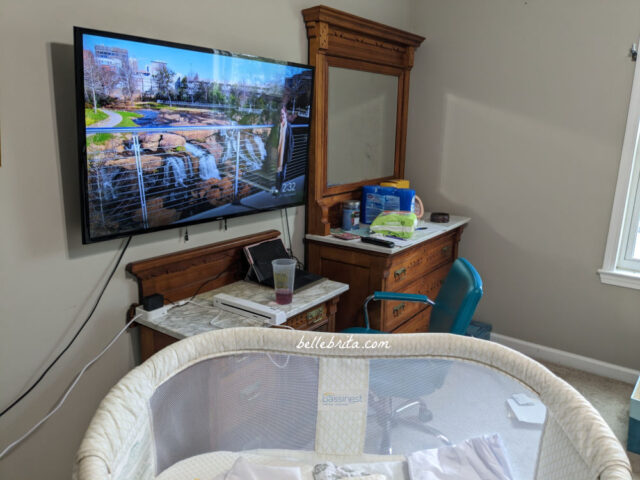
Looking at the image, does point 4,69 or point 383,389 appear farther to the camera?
point 4,69

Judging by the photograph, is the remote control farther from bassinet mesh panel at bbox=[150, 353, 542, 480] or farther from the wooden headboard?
bassinet mesh panel at bbox=[150, 353, 542, 480]

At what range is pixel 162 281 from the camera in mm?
1858

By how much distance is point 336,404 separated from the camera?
1134 mm

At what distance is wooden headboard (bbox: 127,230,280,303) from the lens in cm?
180

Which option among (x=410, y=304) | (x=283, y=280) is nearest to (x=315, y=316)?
(x=283, y=280)

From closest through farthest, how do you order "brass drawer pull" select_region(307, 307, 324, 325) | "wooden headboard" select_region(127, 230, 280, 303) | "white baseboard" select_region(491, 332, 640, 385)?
1. "wooden headboard" select_region(127, 230, 280, 303)
2. "brass drawer pull" select_region(307, 307, 324, 325)
3. "white baseboard" select_region(491, 332, 640, 385)

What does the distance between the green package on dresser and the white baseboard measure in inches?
47.5

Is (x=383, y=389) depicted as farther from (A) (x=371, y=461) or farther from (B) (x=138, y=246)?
(B) (x=138, y=246)

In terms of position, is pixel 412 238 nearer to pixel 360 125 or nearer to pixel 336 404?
pixel 360 125

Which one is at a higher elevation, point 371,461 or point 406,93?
point 406,93

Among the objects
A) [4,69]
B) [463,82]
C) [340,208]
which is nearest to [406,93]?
[463,82]

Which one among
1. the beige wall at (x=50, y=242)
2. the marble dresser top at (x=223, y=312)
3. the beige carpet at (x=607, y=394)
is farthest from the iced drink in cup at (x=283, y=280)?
the beige carpet at (x=607, y=394)

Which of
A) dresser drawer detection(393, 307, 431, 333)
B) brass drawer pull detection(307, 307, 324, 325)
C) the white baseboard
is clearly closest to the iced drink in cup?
brass drawer pull detection(307, 307, 324, 325)

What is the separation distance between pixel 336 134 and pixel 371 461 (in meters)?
1.83
